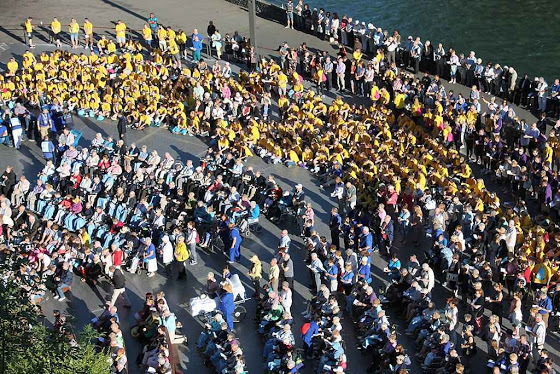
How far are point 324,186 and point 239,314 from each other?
7583mm

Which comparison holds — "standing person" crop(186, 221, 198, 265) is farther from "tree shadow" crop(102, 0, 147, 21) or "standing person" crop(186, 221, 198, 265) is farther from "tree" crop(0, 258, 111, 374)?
"tree shadow" crop(102, 0, 147, 21)

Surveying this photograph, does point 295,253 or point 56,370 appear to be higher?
point 56,370

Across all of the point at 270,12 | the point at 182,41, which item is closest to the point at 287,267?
the point at 182,41

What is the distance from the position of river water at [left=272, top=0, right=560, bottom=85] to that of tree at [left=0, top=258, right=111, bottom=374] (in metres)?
33.5

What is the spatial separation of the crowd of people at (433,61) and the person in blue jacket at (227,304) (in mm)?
16081

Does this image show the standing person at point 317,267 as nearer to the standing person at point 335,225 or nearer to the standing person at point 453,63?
the standing person at point 335,225

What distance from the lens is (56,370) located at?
13156 millimetres

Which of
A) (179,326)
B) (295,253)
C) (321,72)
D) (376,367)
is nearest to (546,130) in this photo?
(321,72)

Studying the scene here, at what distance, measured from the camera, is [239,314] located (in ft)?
71.3

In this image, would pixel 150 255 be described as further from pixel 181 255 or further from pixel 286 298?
pixel 286 298

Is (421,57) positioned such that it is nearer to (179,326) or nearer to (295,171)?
(295,171)

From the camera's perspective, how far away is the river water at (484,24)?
148ft

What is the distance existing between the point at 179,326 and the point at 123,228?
458 centimetres

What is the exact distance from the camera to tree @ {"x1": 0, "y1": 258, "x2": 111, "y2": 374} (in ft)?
43.7
